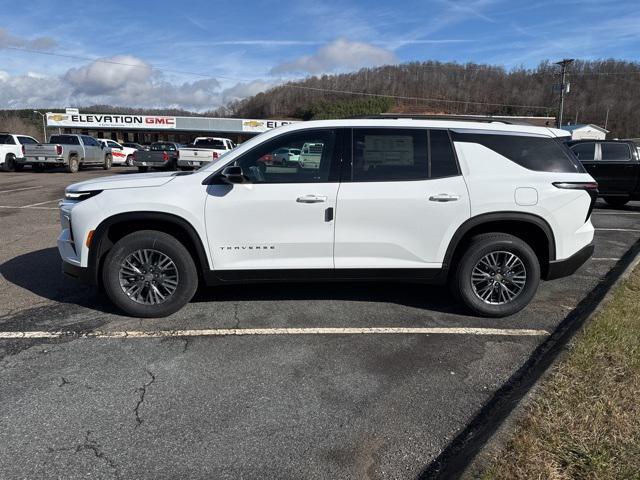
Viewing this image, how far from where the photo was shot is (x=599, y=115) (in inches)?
3875

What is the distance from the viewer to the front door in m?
4.45

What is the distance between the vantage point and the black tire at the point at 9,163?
22.9m

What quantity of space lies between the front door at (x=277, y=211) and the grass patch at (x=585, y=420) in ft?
7.13

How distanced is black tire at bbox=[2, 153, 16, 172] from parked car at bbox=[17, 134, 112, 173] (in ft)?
1.72

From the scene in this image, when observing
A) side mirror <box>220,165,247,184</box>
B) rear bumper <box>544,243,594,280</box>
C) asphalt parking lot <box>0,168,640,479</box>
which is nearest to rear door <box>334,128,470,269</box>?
asphalt parking lot <box>0,168,640,479</box>

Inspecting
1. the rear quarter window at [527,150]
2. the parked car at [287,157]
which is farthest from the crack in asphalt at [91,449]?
Answer: the rear quarter window at [527,150]

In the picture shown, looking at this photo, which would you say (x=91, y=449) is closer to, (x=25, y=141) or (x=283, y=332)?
(x=283, y=332)

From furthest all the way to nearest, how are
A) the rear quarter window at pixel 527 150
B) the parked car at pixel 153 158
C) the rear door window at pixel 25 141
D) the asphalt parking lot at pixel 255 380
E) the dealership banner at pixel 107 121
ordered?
the dealership banner at pixel 107 121 < the parked car at pixel 153 158 < the rear door window at pixel 25 141 < the rear quarter window at pixel 527 150 < the asphalt parking lot at pixel 255 380

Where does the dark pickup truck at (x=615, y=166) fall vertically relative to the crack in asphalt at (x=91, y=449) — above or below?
above

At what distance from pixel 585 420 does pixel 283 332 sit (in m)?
2.43

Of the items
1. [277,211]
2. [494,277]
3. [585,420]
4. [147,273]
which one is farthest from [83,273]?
[585,420]

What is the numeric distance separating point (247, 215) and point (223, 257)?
0.46 m

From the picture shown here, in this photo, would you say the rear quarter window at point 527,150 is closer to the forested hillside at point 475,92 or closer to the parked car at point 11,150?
the parked car at point 11,150

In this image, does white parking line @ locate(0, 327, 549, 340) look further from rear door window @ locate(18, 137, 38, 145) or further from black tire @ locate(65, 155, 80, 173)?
rear door window @ locate(18, 137, 38, 145)
